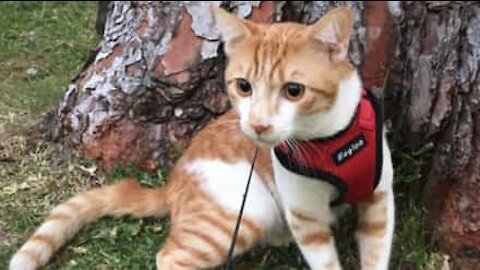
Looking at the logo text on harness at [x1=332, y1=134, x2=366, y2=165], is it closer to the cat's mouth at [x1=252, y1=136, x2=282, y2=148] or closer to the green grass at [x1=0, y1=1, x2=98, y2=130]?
the cat's mouth at [x1=252, y1=136, x2=282, y2=148]

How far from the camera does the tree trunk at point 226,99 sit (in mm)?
3355

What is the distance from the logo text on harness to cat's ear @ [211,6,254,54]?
17.4 inches

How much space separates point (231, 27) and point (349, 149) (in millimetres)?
502

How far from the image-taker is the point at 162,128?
3.91 meters

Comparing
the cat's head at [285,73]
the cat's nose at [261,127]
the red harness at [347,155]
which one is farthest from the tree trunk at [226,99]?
the cat's nose at [261,127]

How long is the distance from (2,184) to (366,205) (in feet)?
4.77

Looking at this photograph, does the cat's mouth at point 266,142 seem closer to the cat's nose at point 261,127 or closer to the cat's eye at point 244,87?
the cat's nose at point 261,127

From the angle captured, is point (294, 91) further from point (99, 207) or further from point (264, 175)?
point (99, 207)

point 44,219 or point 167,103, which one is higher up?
point 167,103

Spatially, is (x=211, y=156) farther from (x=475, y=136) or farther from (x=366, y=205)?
(x=475, y=136)

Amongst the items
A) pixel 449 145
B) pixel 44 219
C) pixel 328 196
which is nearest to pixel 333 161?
pixel 328 196

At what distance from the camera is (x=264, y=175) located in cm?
331

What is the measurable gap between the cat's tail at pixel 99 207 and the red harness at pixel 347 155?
2.28ft

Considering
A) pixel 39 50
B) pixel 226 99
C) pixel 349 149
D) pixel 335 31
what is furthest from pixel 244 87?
pixel 39 50
